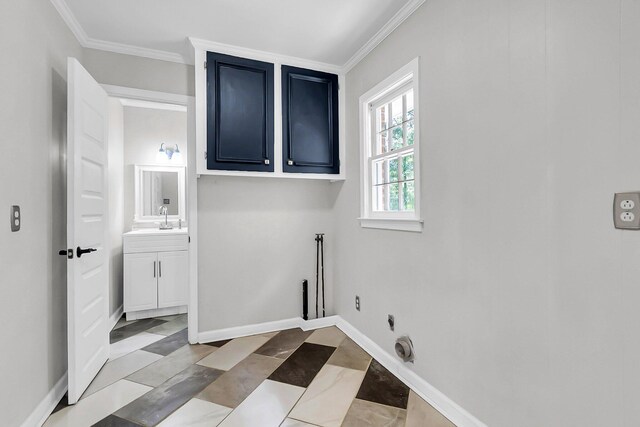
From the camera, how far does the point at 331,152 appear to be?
308cm

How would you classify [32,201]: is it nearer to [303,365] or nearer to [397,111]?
[303,365]

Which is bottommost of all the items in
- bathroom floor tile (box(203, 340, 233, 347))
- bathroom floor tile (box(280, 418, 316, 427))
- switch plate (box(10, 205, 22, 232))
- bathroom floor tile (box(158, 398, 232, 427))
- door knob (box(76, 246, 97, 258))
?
bathroom floor tile (box(280, 418, 316, 427))

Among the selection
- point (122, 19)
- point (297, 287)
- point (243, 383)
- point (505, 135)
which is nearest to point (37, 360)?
point (243, 383)

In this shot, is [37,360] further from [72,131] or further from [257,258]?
[257,258]

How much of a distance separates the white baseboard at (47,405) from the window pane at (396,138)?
2.81 meters

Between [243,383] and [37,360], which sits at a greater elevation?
[37,360]

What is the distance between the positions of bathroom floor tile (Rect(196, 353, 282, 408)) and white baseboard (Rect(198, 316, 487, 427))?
0.47m

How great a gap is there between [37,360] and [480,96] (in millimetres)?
2866

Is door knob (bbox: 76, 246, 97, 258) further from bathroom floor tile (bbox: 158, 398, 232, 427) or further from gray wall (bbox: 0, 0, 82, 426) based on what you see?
bathroom floor tile (bbox: 158, 398, 232, 427)

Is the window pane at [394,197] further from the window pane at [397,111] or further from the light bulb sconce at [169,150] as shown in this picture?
the light bulb sconce at [169,150]

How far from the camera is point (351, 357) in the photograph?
256 centimetres

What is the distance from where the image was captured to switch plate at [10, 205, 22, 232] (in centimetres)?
156

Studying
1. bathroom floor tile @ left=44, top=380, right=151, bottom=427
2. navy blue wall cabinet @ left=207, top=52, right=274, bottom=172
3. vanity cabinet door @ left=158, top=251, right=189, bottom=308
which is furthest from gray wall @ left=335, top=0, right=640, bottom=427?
vanity cabinet door @ left=158, top=251, right=189, bottom=308

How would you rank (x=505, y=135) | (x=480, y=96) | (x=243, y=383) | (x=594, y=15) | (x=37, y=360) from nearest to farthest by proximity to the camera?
1. (x=594, y=15)
2. (x=505, y=135)
3. (x=480, y=96)
4. (x=37, y=360)
5. (x=243, y=383)
